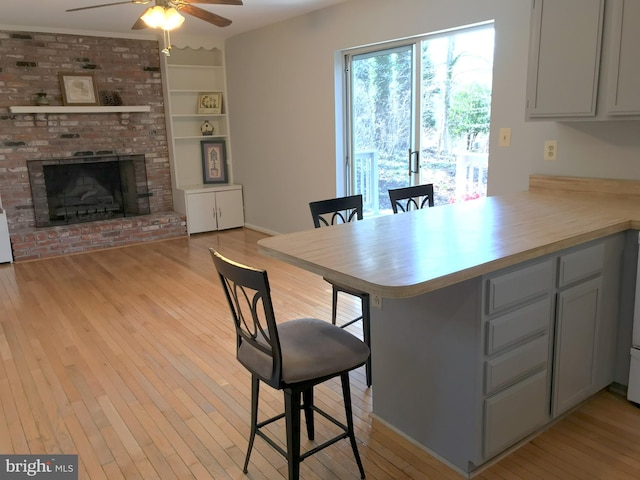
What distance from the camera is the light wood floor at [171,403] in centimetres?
217

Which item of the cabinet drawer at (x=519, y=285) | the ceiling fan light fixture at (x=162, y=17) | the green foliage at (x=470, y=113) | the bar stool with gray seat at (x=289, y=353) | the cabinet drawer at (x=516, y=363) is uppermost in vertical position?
the ceiling fan light fixture at (x=162, y=17)

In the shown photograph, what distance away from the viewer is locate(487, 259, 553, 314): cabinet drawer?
6.21ft

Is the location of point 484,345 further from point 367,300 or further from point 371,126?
point 371,126

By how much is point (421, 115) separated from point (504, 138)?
3.05 feet

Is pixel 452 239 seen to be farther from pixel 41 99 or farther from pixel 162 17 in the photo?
pixel 41 99

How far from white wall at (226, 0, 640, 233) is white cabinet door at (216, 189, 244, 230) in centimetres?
12

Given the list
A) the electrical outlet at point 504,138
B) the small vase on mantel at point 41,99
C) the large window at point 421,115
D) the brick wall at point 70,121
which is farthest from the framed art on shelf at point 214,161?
the electrical outlet at point 504,138

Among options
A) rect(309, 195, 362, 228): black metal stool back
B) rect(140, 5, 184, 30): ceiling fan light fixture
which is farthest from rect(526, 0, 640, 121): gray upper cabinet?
rect(140, 5, 184, 30): ceiling fan light fixture

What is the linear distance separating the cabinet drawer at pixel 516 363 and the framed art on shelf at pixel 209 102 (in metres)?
5.66

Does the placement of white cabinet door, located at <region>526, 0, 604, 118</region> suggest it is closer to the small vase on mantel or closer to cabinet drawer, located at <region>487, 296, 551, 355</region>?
cabinet drawer, located at <region>487, 296, 551, 355</region>

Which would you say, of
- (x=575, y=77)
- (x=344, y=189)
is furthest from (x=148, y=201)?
(x=575, y=77)

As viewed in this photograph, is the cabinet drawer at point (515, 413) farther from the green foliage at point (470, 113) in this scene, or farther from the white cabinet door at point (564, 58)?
the green foliage at point (470, 113)

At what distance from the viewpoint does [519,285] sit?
6.49 feet

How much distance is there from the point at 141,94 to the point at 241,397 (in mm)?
4976
